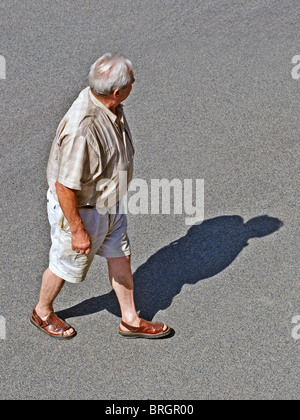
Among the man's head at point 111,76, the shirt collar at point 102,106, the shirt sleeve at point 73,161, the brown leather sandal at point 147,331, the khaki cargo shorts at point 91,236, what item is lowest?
the brown leather sandal at point 147,331

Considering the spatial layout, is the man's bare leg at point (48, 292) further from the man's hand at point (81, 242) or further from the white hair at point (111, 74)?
the white hair at point (111, 74)

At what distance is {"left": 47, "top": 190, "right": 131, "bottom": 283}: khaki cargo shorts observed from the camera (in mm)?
4250

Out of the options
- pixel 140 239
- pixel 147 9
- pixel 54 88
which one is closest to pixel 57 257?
pixel 140 239

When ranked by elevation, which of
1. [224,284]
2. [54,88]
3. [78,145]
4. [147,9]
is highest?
[147,9]

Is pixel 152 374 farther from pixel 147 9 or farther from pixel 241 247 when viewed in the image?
pixel 147 9

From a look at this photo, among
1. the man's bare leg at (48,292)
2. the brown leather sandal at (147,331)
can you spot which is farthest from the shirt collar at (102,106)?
the brown leather sandal at (147,331)

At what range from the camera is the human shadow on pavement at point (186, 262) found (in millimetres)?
5016

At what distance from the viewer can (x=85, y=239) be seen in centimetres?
416

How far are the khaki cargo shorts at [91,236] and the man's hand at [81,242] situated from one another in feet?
0.31

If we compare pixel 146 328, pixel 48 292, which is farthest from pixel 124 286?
pixel 48 292

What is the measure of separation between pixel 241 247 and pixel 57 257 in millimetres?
1568

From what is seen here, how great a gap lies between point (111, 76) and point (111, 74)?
1cm

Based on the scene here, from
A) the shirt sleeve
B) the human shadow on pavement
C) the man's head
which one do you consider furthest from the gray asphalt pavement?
the man's head

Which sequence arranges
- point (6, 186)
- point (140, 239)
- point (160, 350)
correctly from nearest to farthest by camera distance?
1. point (160, 350)
2. point (140, 239)
3. point (6, 186)
